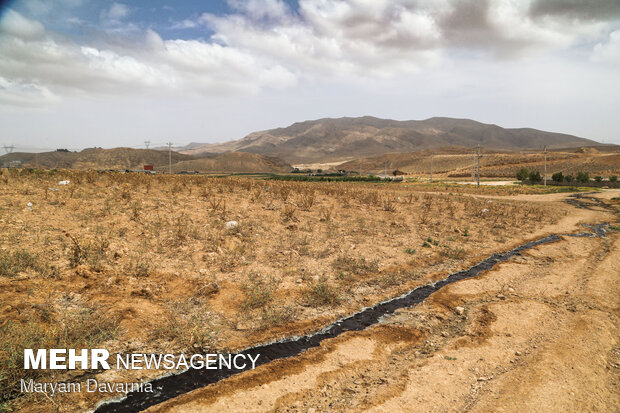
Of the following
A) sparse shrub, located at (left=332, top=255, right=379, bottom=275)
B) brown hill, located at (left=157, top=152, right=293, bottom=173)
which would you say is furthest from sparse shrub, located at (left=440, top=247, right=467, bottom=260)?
brown hill, located at (left=157, top=152, right=293, bottom=173)

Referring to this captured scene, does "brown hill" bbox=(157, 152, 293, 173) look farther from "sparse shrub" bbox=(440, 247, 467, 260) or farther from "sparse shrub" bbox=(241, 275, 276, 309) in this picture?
"sparse shrub" bbox=(241, 275, 276, 309)

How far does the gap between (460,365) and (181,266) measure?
22.8 feet

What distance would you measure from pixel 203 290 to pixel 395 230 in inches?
380

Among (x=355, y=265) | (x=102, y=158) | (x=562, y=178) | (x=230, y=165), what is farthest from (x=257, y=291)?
(x=102, y=158)

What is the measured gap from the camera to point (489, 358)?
216 inches

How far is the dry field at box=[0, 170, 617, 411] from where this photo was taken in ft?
17.8

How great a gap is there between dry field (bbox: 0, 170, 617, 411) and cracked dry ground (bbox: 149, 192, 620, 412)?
22 centimetres

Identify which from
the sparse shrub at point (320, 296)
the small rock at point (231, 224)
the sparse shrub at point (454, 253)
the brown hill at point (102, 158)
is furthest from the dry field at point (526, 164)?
the brown hill at point (102, 158)

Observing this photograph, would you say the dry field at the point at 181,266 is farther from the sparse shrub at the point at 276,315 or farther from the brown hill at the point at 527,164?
the brown hill at the point at 527,164

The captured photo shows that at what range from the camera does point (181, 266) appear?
8258mm

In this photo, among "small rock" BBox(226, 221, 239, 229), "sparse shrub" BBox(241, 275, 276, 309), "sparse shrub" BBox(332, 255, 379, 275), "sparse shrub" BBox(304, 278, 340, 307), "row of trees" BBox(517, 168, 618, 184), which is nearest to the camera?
"sparse shrub" BBox(241, 275, 276, 309)

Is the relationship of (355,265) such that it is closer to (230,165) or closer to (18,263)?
(18,263)

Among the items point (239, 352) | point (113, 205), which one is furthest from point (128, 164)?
point (239, 352)

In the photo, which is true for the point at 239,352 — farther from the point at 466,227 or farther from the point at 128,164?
the point at 128,164
